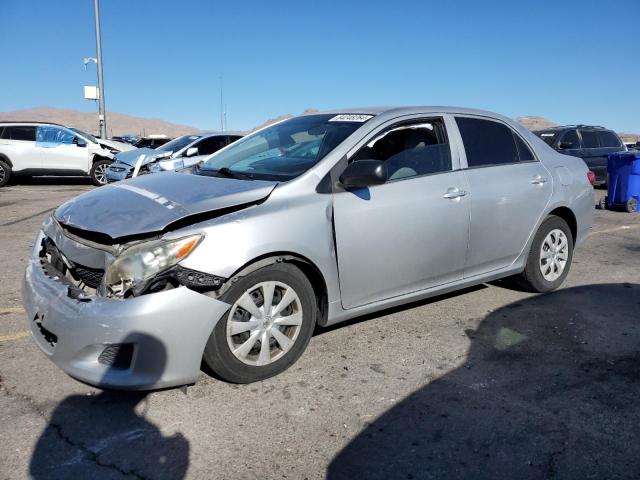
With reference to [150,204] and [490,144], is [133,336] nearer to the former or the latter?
[150,204]

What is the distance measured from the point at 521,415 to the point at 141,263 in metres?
2.14

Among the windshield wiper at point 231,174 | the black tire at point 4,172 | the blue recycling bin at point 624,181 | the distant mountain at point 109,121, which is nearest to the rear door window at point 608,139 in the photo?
the blue recycling bin at point 624,181

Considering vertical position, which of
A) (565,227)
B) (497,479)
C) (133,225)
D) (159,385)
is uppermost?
Result: (133,225)

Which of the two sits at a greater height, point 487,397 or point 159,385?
point 159,385

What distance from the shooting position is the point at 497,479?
7.86ft

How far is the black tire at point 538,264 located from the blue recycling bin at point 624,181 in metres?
6.74

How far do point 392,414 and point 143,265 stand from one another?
4.96ft

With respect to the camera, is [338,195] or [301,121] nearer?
[338,195]

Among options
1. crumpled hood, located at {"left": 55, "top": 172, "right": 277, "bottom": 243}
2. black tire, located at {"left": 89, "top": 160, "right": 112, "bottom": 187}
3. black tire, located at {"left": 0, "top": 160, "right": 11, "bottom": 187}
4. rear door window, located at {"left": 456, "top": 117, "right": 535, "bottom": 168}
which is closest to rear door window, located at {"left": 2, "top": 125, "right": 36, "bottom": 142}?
black tire, located at {"left": 0, "top": 160, "right": 11, "bottom": 187}

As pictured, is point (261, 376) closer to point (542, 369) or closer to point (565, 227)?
point (542, 369)

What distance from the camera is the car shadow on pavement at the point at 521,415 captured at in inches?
98.3

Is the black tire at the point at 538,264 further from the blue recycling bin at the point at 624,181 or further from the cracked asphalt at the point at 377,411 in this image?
the blue recycling bin at the point at 624,181

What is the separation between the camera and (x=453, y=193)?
4023 millimetres

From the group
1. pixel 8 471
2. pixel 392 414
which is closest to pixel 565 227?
pixel 392 414
